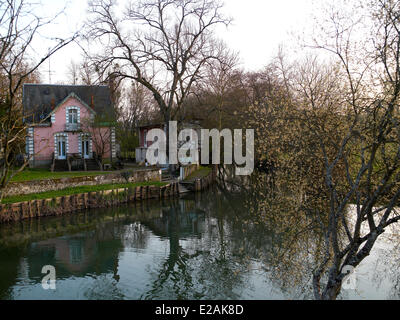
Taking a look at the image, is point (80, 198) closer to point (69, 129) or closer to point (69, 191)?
point (69, 191)

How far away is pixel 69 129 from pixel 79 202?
10740mm

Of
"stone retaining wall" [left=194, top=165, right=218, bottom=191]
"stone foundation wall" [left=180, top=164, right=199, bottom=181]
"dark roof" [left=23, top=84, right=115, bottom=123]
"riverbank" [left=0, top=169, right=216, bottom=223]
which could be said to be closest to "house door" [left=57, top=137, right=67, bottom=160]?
"dark roof" [left=23, top=84, right=115, bottom=123]

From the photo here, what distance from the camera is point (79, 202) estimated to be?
20281 millimetres

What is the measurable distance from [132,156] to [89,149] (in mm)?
10264

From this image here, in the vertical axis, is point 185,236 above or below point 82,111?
below

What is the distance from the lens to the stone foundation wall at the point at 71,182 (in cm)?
1866

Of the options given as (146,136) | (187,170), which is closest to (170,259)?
(187,170)

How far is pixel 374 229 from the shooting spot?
505cm

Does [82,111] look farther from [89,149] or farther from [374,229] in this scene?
[374,229]

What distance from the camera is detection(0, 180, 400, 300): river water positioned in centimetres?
934

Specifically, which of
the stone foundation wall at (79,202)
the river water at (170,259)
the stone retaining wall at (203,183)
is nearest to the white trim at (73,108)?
the stone foundation wall at (79,202)

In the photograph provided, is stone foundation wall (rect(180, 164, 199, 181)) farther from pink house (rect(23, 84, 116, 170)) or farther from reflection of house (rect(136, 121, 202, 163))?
pink house (rect(23, 84, 116, 170))

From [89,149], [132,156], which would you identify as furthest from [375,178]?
[132,156]

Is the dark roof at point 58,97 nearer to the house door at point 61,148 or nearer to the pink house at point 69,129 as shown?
the pink house at point 69,129
